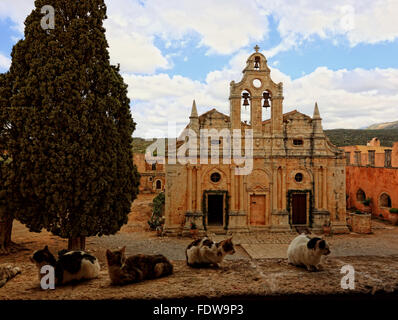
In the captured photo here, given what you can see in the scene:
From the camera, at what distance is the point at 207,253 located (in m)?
6.89

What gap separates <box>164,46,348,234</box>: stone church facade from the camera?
19.8m

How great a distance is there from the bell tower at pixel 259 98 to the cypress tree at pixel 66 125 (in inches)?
414

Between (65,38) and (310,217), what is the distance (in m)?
18.3

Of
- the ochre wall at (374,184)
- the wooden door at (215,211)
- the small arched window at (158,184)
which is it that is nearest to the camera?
the wooden door at (215,211)

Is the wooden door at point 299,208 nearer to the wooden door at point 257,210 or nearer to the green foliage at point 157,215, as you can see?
the wooden door at point 257,210

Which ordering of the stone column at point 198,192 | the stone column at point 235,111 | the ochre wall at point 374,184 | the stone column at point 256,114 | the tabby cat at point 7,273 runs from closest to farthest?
the tabby cat at point 7,273 → the stone column at point 198,192 → the stone column at point 235,111 → the stone column at point 256,114 → the ochre wall at point 374,184

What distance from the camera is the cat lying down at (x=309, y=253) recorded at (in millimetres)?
6160

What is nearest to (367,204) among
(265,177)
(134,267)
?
(265,177)

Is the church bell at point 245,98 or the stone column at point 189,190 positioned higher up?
the church bell at point 245,98

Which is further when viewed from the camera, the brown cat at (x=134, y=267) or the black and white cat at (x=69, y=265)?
the black and white cat at (x=69, y=265)

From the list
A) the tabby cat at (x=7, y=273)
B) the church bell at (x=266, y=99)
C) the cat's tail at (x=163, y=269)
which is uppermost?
the church bell at (x=266, y=99)

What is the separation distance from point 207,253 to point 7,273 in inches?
180

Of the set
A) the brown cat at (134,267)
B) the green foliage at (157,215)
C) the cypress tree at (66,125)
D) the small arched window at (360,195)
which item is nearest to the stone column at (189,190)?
the green foliage at (157,215)

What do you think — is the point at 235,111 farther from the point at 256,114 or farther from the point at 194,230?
the point at 194,230
